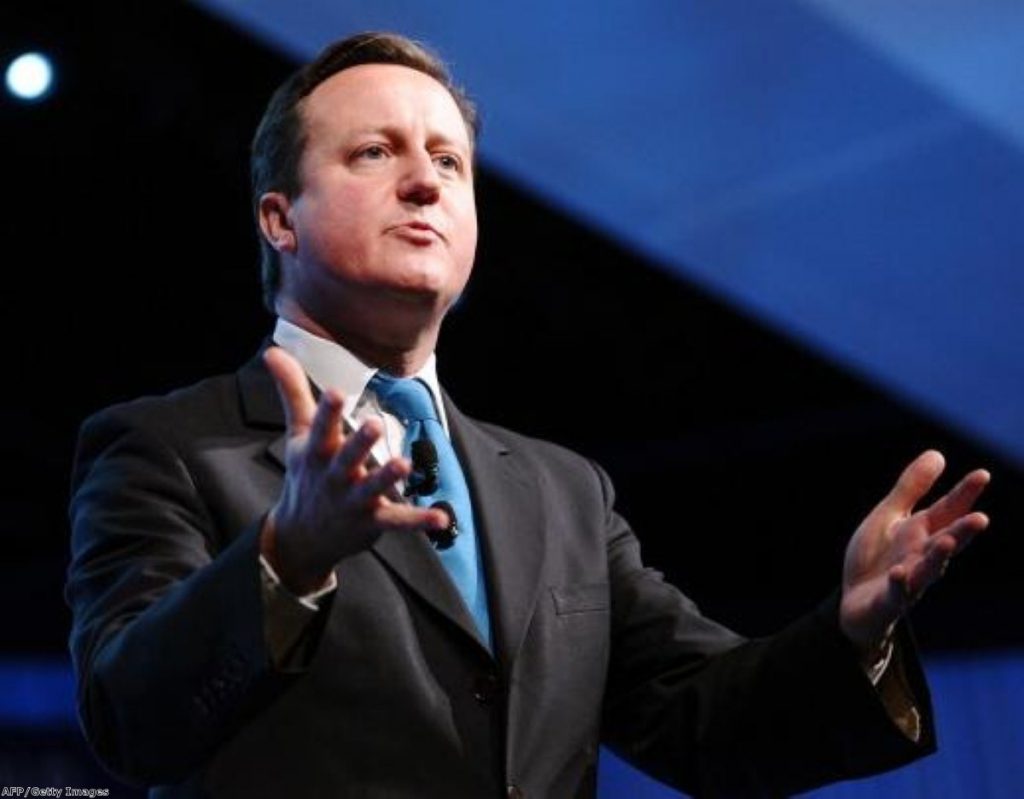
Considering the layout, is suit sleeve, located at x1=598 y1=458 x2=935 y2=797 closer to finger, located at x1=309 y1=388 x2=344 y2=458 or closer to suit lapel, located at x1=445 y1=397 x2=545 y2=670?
suit lapel, located at x1=445 y1=397 x2=545 y2=670

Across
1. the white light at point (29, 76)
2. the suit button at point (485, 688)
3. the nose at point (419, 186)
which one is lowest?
the suit button at point (485, 688)

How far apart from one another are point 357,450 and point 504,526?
489 millimetres

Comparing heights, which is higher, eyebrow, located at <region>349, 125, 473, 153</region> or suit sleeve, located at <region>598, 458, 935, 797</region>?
eyebrow, located at <region>349, 125, 473, 153</region>

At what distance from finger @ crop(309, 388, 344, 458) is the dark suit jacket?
113mm

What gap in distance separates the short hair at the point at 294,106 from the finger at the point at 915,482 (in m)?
0.70

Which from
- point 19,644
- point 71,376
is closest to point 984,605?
point 71,376

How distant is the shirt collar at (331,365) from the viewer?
1542 millimetres

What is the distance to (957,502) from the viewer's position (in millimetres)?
1325

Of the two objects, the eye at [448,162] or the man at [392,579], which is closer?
the man at [392,579]

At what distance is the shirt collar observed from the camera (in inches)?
60.7

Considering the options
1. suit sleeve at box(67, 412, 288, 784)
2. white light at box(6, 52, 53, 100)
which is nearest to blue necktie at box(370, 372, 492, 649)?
suit sleeve at box(67, 412, 288, 784)

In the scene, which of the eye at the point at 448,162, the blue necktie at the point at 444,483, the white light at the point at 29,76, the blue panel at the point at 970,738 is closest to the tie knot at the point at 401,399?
the blue necktie at the point at 444,483

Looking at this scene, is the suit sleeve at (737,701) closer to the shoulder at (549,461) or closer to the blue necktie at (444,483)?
the shoulder at (549,461)

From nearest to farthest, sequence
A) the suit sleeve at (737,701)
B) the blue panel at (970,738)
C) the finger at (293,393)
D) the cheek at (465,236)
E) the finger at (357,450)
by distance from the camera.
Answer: the finger at (357,450) → the finger at (293,393) → the suit sleeve at (737,701) → the cheek at (465,236) → the blue panel at (970,738)
